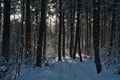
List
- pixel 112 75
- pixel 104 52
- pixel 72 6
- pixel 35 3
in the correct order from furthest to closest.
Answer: pixel 72 6
pixel 35 3
pixel 104 52
pixel 112 75

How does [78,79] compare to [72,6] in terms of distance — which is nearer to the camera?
[78,79]

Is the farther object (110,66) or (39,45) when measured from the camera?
(39,45)

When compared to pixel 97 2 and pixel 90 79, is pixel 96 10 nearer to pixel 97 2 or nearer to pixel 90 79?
pixel 97 2

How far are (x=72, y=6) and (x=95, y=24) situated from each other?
2019 cm

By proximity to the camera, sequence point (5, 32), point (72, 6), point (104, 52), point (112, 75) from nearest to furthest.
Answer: point (112, 75) → point (5, 32) → point (104, 52) → point (72, 6)

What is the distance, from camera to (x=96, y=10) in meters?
17.1

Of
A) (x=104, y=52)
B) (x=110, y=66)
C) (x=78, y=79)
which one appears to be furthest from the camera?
(x=104, y=52)

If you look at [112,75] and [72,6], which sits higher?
[72,6]

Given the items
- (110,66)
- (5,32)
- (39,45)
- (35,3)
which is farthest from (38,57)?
(35,3)

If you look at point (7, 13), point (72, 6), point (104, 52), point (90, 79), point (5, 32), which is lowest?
point (90, 79)

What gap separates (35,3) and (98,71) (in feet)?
62.4

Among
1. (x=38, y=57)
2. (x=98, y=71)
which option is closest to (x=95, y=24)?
(x=98, y=71)

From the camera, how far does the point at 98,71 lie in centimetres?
1745

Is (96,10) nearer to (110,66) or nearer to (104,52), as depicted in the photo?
(110,66)
